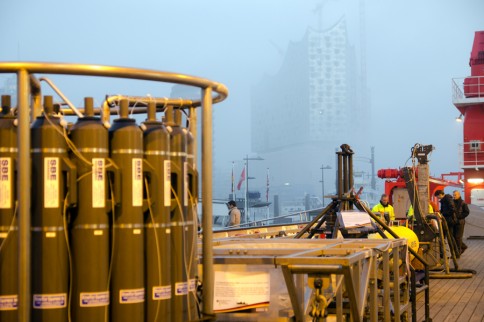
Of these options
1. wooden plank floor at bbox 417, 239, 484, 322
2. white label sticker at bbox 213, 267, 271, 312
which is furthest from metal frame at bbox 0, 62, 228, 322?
wooden plank floor at bbox 417, 239, 484, 322

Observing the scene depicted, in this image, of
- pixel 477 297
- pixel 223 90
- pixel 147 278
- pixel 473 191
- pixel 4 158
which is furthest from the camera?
pixel 473 191

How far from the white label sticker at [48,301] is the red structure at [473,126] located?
3188cm

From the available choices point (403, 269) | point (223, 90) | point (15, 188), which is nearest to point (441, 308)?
point (403, 269)

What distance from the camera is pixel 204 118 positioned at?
4.16 metres

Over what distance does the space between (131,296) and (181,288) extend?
0.38 metres

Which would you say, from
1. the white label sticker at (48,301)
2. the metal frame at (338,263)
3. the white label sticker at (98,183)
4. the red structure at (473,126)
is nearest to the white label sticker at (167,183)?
the white label sticker at (98,183)

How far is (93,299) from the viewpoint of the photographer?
377 centimetres

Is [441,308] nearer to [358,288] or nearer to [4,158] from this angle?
[358,288]

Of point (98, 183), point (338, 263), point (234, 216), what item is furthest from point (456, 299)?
point (98, 183)

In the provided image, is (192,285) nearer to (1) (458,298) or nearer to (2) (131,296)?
(2) (131,296)

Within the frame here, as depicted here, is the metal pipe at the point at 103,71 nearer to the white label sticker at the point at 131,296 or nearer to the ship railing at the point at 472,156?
the white label sticker at the point at 131,296

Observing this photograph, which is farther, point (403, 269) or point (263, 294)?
point (403, 269)

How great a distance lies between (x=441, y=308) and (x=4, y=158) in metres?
7.89

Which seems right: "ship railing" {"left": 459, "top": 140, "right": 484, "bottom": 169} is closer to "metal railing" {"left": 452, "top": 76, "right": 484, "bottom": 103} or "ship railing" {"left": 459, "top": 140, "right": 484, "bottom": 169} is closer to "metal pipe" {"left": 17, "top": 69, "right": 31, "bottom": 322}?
"metal railing" {"left": 452, "top": 76, "right": 484, "bottom": 103}
